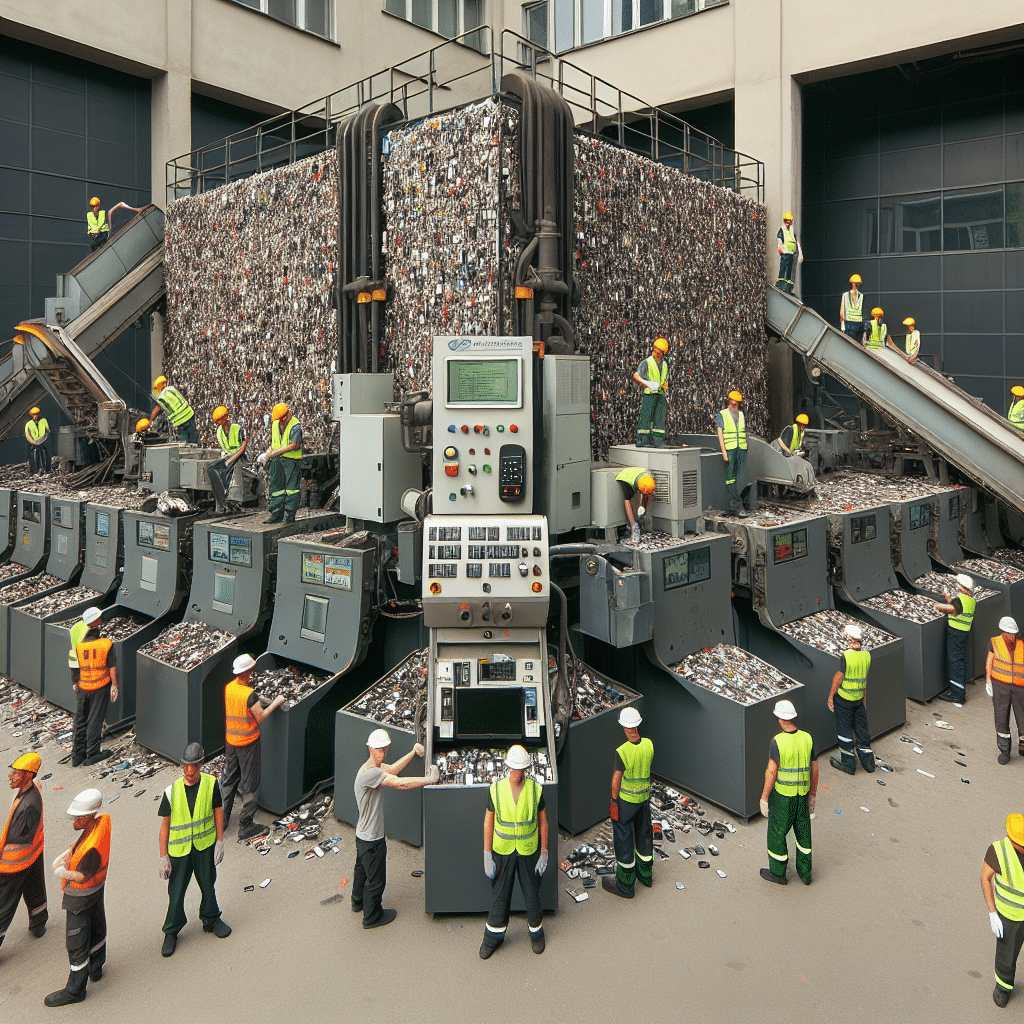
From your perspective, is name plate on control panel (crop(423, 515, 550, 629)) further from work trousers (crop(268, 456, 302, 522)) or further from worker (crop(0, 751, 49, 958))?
work trousers (crop(268, 456, 302, 522))

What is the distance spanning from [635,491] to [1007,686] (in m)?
4.55

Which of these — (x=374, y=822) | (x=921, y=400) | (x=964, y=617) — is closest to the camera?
(x=374, y=822)

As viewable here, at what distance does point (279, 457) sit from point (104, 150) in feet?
42.3

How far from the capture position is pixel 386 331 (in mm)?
10773

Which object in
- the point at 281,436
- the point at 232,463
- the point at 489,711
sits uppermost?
the point at 281,436

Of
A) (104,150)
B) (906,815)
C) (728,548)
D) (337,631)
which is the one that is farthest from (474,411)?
(104,150)

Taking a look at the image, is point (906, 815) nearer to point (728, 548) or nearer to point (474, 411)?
point (728, 548)

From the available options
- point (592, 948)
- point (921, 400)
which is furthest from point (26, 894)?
point (921, 400)

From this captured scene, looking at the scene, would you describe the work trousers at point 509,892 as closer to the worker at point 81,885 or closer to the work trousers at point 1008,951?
the worker at point 81,885

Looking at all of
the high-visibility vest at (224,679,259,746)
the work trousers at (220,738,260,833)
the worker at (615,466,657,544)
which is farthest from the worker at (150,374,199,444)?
the worker at (615,466,657,544)

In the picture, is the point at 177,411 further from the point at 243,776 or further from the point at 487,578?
the point at 487,578

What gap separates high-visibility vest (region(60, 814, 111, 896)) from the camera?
5.16m

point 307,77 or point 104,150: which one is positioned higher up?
point 307,77

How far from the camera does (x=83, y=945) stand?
17.1ft
